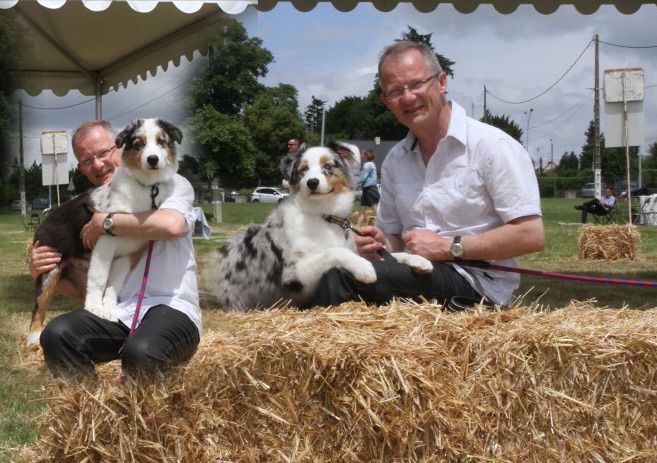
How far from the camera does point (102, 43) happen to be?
6.88 ft

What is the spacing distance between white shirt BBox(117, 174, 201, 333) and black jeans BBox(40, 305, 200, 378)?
3cm

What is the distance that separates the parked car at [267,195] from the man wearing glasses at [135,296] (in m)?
0.21

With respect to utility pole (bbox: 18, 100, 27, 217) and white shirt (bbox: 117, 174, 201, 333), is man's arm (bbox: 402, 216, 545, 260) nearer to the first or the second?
white shirt (bbox: 117, 174, 201, 333)

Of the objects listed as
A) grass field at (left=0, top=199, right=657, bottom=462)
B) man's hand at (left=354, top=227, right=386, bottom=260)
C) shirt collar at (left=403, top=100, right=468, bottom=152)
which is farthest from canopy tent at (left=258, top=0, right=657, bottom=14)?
man's hand at (left=354, top=227, right=386, bottom=260)

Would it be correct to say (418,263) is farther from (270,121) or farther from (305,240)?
(270,121)

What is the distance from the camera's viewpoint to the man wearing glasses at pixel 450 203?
3.31 m

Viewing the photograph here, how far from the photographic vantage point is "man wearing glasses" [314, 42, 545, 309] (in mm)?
3307

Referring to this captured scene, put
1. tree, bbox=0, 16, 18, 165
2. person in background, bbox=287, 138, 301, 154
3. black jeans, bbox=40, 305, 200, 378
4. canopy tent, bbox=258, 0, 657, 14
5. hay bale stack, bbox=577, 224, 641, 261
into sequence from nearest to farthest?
tree, bbox=0, 16, 18, 165, black jeans, bbox=40, 305, 200, 378, person in background, bbox=287, 138, 301, 154, canopy tent, bbox=258, 0, 657, 14, hay bale stack, bbox=577, 224, 641, 261

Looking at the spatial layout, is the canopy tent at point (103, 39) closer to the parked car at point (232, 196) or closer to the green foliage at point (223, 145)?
the green foliage at point (223, 145)

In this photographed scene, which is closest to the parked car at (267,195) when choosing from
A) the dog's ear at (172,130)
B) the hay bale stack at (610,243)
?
the dog's ear at (172,130)

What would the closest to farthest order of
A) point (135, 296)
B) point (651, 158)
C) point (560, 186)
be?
point (135, 296)
point (560, 186)
point (651, 158)

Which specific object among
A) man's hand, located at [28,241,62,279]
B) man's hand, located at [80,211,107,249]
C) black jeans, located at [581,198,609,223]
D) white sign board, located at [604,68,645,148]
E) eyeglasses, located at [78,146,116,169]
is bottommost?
black jeans, located at [581,198,609,223]

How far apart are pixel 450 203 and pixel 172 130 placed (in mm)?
1764

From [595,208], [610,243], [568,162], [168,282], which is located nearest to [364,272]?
[168,282]
